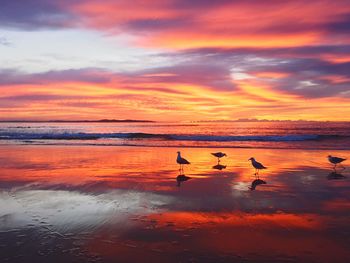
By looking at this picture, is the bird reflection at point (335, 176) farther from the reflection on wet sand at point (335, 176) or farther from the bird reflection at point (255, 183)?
the bird reflection at point (255, 183)

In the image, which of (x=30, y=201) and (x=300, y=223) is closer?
(x=300, y=223)

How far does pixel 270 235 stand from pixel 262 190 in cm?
436

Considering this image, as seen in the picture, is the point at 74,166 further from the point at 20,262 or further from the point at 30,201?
the point at 20,262

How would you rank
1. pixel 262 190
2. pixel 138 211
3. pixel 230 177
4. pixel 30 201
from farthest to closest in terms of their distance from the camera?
1. pixel 230 177
2. pixel 262 190
3. pixel 30 201
4. pixel 138 211

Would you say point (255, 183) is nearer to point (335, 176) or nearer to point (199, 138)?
point (335, 176)

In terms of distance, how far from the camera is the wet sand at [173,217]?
5730 mm

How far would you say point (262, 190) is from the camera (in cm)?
1084

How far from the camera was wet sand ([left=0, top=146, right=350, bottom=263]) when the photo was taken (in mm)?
5730

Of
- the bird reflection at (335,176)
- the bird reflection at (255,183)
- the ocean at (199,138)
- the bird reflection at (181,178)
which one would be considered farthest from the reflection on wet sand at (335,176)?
the ocean at (199,138)

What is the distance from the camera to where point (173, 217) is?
25.4 feet

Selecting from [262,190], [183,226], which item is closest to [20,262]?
[183,226]

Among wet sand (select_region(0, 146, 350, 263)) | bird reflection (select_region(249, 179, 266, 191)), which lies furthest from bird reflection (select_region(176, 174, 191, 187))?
bird reflection (select_region(249, 179, 266, 191))

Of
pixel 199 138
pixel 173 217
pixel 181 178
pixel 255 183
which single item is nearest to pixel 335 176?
pixel 255 183

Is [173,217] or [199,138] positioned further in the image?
[199,138]
